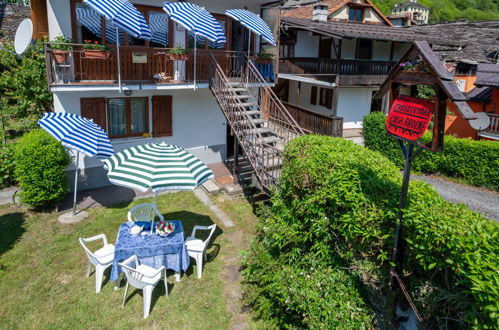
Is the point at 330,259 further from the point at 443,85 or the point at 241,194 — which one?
the point at 241,194

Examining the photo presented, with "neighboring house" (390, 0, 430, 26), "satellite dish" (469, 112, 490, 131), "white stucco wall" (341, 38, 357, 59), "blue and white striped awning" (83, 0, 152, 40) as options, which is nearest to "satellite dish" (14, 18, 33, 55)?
"blue and white striped awning" (83, 0, 152, 40)

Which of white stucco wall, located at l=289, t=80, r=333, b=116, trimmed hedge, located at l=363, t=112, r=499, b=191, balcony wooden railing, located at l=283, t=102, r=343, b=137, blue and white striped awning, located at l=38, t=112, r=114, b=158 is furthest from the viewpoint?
white stucco wall, located at l=289, t=80, r=333, b=116

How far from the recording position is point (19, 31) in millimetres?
11773

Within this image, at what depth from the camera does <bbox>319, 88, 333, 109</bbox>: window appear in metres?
23.8

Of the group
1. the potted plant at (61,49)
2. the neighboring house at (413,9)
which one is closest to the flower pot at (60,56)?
the potted plant at (61,49)

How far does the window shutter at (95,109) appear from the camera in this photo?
487 inches

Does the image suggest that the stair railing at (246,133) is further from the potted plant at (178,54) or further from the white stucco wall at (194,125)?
the white stucco wall at (194,125)

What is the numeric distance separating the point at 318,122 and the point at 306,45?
8312mm

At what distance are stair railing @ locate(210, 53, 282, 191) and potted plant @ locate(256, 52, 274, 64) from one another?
5.92 ft

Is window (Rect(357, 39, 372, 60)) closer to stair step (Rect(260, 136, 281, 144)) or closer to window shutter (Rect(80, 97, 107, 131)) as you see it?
stair step (Rect(260, 136, 281, 144))

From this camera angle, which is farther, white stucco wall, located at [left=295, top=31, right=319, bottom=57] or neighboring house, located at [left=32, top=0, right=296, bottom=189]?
white stucco wall, located at [left=295, top=31, right=319, bottom=57]

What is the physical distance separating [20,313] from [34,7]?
33.5ft

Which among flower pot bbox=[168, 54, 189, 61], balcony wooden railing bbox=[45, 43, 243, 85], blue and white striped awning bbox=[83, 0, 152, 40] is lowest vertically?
balcony wooden railing bbox=[45, 43, 243, 85]

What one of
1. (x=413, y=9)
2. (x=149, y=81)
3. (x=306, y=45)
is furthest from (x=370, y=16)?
(x=413, y=9)
